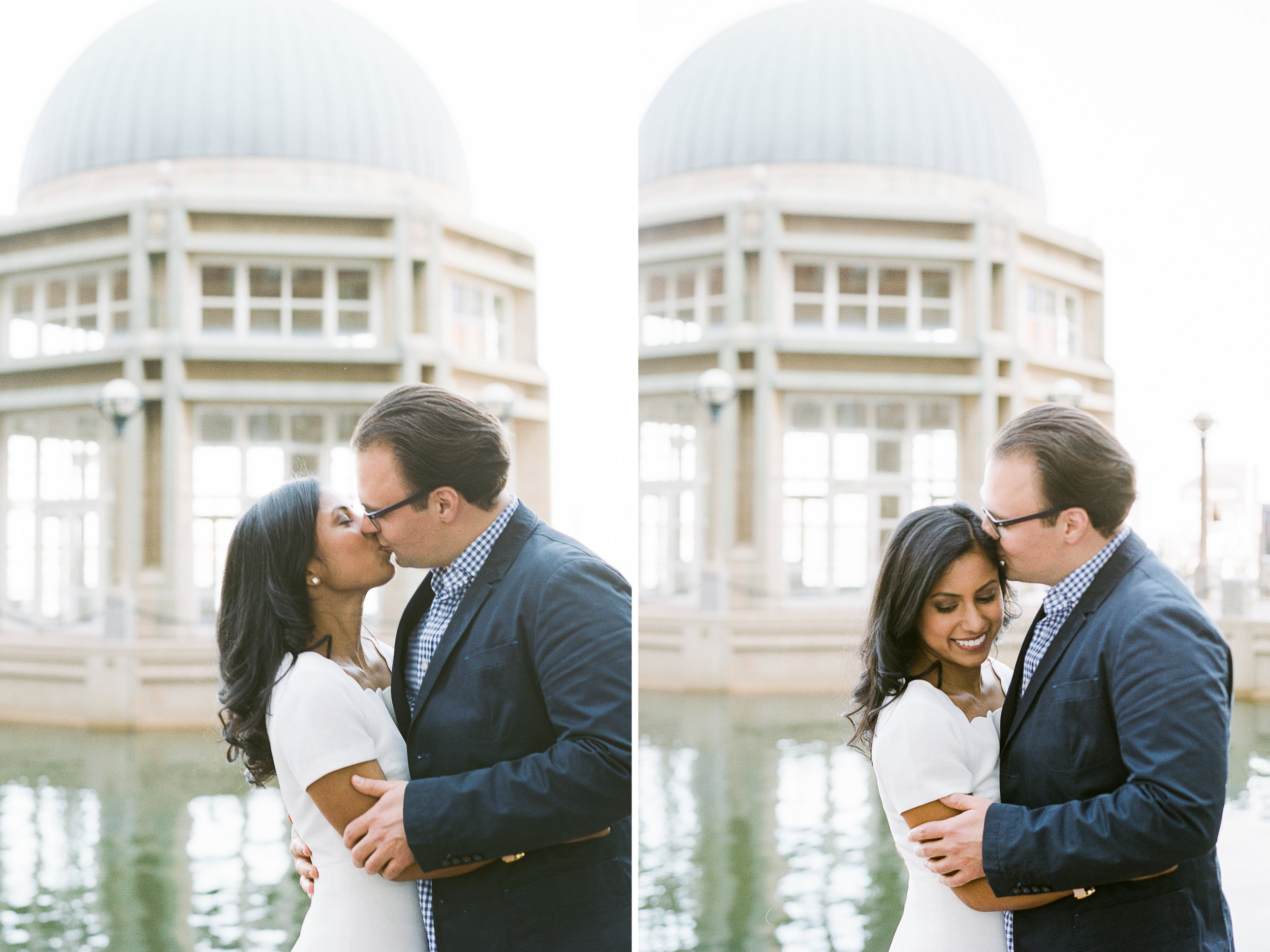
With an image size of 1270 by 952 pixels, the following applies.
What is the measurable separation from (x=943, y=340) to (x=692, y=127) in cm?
158

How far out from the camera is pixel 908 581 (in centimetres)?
188

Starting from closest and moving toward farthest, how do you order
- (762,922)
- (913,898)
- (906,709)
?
(906,709), (913,898), (762,922)

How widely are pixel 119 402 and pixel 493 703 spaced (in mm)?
2277

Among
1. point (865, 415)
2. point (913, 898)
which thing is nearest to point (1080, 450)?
point (913, 898)

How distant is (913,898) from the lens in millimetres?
1967

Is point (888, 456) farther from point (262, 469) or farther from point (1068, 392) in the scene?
point (262, 469)

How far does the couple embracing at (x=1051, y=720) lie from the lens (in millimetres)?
1641

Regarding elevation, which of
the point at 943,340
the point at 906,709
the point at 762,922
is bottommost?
the point at 762,922

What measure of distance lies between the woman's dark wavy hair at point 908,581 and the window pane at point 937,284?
9.91ft

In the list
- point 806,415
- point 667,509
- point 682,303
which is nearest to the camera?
point 667,509

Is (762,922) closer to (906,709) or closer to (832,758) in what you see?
(832,758)

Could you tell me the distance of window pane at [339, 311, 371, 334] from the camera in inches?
126

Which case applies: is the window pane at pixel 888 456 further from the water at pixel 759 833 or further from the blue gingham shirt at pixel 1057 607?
the blue gingham shirt at pixel 1057 607

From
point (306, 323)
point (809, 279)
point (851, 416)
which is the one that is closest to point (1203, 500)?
point (851, 416)
